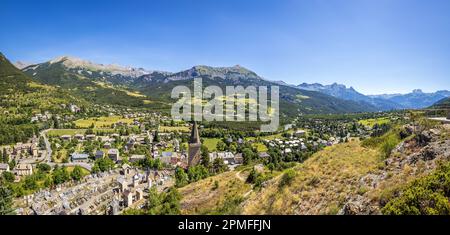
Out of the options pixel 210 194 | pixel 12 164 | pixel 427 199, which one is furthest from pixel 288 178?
pixel 12 164

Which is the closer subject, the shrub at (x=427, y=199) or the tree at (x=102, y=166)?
the shrub at (x=427, y=199)

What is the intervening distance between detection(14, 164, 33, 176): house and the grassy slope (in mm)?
55452

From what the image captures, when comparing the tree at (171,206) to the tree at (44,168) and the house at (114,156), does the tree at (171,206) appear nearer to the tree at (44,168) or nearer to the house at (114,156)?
the tree at (44,168)

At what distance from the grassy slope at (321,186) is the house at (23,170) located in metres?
→ 55.5

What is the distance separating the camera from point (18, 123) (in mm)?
93250

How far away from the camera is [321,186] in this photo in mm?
14328

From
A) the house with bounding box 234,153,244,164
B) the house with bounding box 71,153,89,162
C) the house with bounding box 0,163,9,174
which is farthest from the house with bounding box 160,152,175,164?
the house with bounding box 0,163,9,174

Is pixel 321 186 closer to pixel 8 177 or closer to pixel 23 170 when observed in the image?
pixel 8 177

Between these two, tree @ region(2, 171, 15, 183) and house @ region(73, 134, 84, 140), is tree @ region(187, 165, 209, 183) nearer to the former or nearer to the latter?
tree @ region(2, 171, 15, 183)

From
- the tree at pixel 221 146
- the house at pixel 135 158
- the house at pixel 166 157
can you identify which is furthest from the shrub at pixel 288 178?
the tree at pixel 221 146

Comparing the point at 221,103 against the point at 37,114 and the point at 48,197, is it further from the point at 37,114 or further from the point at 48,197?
the point at 48,197

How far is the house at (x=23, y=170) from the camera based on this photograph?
5399cm
